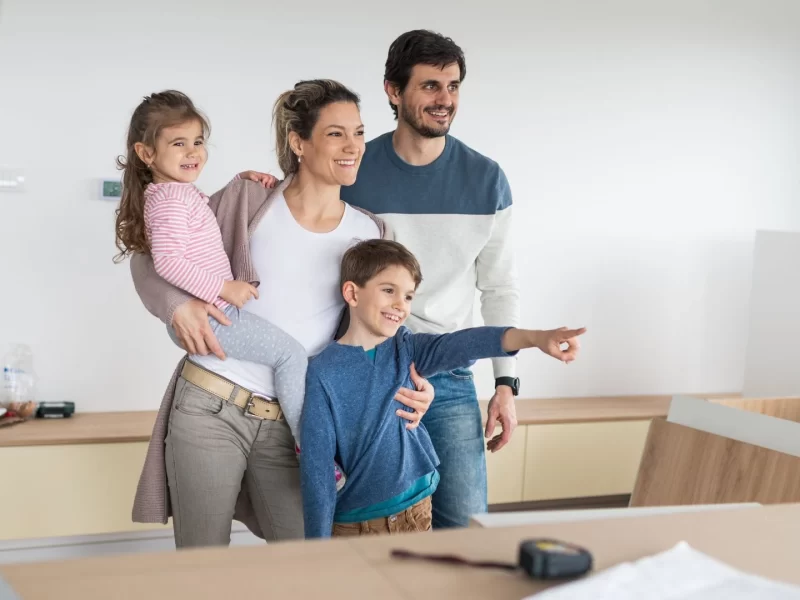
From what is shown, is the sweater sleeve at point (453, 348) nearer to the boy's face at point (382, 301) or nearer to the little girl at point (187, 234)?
the boy's face at point (382, 301)

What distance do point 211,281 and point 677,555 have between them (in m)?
1.23

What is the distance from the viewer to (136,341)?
11.7ft

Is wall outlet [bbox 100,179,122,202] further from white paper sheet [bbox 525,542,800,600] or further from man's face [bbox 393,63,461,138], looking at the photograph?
white paper sheet [bbox 525,542,800,600]

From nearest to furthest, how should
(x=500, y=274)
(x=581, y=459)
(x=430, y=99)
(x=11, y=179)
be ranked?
(x=430, y=99) < (x=500, y=274) < (x=11, y=179) < (x=581, y=459)

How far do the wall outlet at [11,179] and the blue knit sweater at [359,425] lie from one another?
183cm

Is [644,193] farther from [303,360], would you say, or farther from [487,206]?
[303,360]

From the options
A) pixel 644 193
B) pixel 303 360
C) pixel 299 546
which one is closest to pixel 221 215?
pixel 303 360

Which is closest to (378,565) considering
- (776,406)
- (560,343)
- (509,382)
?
(560,343)

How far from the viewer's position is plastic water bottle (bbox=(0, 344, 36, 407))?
337 cm

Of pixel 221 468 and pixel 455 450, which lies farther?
pixel 455 450

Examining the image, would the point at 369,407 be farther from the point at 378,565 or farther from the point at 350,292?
the point at 378,565

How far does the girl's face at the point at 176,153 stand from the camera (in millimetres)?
2100

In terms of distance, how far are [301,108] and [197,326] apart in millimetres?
548

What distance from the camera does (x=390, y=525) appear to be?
2062mm
